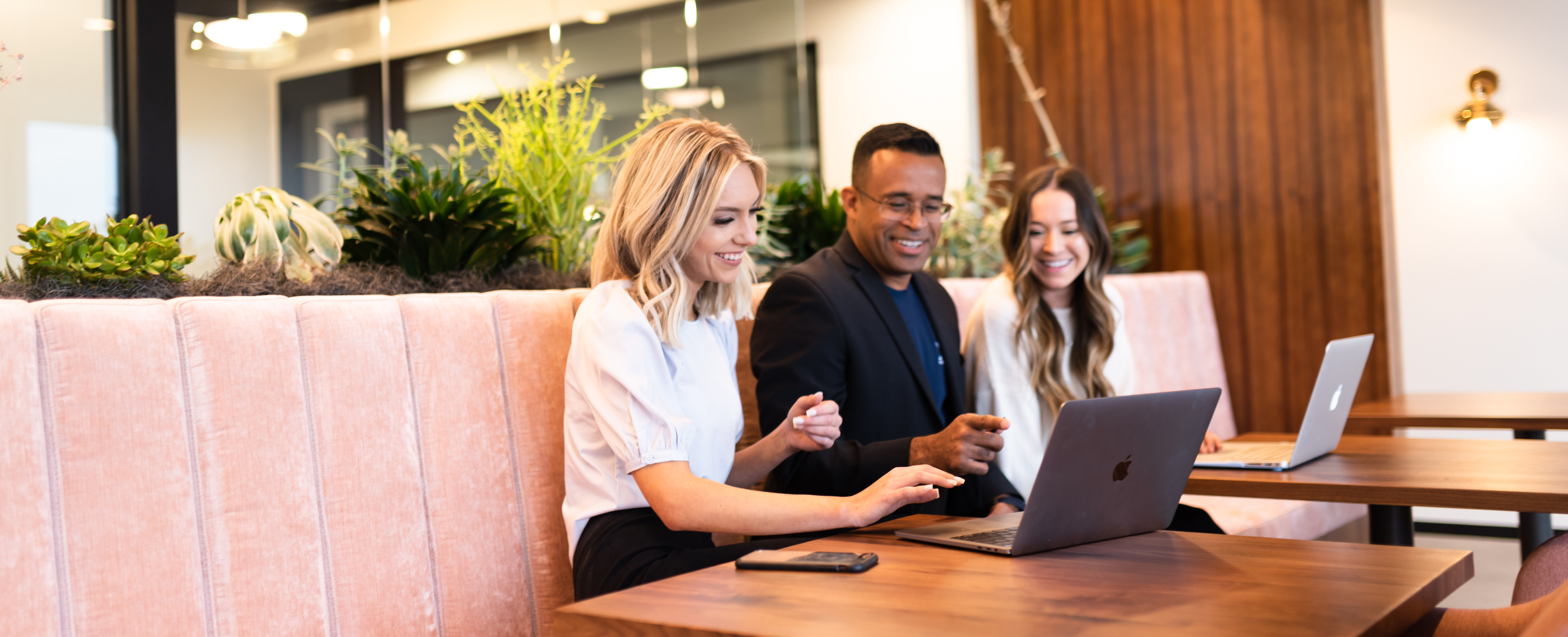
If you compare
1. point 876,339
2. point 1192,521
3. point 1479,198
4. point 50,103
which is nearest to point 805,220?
point 876,339

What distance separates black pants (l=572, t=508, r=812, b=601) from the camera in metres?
1.45

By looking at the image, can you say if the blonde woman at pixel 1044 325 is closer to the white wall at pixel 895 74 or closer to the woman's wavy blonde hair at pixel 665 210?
the woman's wavy blonde hair at pixel 665 210

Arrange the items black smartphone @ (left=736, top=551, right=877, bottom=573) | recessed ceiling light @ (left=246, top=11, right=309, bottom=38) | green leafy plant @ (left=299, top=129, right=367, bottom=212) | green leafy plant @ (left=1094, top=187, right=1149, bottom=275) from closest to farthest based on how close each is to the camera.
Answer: black smartphone @ (left=736, top=551, right=877, bottom=573) → green leafy plant @ (left=299, top=129, right=367, bottom=212) → recessed ceiling light @ (left=246, top=11, right=309, bottom=38) → green leafy plant @ (left=1094, top=187, right=1149, bottom=275)

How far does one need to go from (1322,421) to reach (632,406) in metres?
1.24

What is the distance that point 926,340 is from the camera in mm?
2236

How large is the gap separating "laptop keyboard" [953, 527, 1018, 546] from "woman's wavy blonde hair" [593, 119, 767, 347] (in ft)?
1.85

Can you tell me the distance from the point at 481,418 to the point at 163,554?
51 centimetres

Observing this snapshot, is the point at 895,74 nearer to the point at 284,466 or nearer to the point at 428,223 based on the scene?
the point at 428,223

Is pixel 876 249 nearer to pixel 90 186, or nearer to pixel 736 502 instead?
pixel 736 502

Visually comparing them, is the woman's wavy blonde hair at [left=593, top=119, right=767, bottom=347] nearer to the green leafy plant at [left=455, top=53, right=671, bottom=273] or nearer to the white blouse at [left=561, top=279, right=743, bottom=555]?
the white blouse at [left=561, top=279, right=743, bottom=555]

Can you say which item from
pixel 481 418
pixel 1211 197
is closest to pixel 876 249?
pixel 481 418

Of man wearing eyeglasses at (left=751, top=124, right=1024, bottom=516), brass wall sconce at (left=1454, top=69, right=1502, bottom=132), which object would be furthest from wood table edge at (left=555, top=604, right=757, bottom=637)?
brass wall sconce at (left=1454, top=69, right=1502, bottom=132)

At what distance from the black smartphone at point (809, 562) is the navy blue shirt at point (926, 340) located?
1.04 m

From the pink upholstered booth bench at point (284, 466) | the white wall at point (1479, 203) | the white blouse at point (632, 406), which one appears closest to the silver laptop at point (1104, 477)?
the white blouse at point (632, 406)
